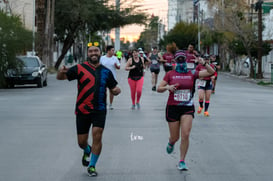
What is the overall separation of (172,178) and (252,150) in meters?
2.90

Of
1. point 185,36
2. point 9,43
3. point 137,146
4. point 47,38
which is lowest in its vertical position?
point 137,146

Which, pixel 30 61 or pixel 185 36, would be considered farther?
pixel 185 36

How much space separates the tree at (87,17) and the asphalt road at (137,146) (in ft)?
119

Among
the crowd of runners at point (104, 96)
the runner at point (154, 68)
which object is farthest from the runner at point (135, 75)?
the crowd of runners at point (104, 96)

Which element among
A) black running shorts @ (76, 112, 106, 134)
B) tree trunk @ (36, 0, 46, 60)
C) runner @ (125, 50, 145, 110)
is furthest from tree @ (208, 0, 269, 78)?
black running shorts @ (76, 112, 106, 134)

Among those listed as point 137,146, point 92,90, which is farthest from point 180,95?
point 137,146

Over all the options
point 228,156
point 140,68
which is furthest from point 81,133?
point 140,68

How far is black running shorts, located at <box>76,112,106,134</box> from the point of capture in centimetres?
795

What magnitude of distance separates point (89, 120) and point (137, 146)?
2919mm

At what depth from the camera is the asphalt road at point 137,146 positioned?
830 centimetres

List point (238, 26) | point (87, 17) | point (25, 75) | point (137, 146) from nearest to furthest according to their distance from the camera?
point (137, 146), point (25, 75), point (238, 26), point (87, 17)

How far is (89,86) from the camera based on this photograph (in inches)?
313

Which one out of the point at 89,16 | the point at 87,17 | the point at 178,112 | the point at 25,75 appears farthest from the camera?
the point at 89,16

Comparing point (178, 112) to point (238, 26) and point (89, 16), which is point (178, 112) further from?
point (89, 16)
